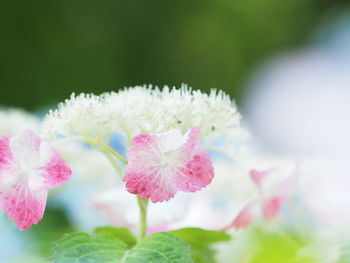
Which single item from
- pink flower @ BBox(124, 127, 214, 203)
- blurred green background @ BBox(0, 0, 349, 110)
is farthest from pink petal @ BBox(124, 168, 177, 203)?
blurred green background @ BBox(0, 0, 349, 110)

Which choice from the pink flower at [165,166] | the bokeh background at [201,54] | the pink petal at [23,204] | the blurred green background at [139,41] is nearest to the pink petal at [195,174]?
the pink flower at [165,166]

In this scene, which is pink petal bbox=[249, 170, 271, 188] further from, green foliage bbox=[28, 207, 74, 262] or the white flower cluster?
green foliage bbox=[28, 207, 74, 262]

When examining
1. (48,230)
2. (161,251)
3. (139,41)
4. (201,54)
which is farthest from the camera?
(201,54)

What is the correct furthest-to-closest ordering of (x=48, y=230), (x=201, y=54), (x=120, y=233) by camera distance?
(x=201, y=54) → (x=48, y=230) → (x=120, y=233)

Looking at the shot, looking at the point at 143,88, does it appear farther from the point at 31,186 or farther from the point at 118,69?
the point at 118,69

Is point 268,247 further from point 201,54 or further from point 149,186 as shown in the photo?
point 201,54

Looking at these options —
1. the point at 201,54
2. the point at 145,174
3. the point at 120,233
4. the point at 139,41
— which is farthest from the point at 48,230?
the point at 201,54
